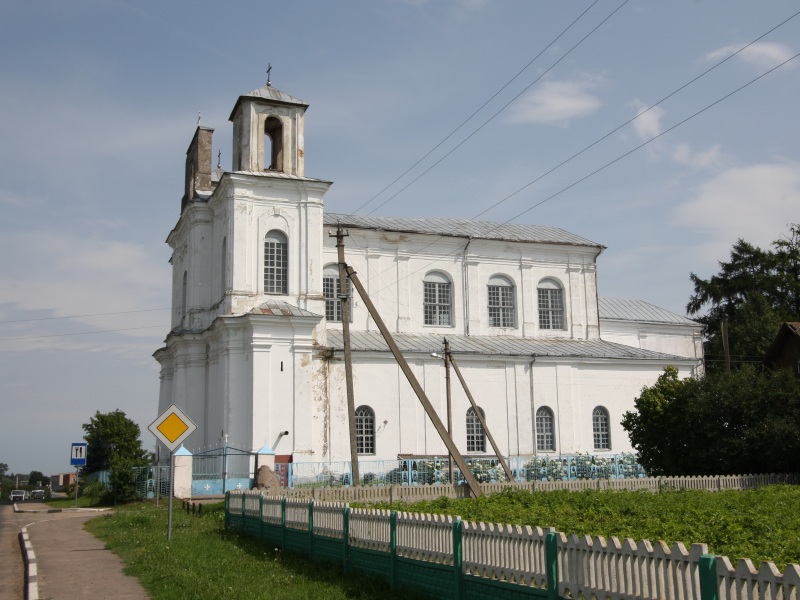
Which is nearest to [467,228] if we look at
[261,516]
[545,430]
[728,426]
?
[545,430]

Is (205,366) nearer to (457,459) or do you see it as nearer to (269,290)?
(269,290)

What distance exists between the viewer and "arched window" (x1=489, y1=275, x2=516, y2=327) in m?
39.5

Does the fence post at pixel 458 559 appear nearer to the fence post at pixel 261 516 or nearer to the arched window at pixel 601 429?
the fence post at pixel 261 516

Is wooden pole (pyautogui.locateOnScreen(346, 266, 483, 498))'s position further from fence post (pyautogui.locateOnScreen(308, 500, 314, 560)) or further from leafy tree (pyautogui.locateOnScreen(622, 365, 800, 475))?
leafy tree (pyautogui.locateOnScreen(622, 365, 800, 475))

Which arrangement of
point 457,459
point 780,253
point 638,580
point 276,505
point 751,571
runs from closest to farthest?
point 751,571, point 638,580, point 276,505, point 457,459, point 780,253

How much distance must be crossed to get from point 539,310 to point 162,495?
19813 millimetres

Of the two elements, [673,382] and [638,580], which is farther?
[673,382]

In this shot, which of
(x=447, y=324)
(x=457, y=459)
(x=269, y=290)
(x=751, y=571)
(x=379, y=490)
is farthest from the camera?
(x=447, y=324)

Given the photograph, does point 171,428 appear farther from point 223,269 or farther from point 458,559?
point 223,269

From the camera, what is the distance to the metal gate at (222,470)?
2892 cm

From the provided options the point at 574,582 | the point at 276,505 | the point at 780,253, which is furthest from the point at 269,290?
the point at 780,253

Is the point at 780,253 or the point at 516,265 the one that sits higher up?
the point at 780,253

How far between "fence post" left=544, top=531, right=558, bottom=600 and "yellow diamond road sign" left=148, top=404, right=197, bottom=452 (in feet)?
31.4

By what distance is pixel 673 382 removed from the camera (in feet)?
103
